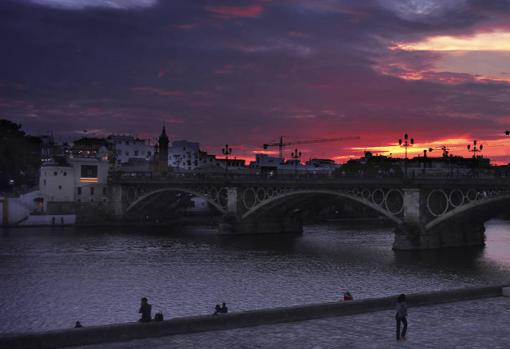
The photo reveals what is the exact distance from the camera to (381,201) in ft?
294

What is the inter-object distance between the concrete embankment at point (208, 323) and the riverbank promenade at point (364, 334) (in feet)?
1.22

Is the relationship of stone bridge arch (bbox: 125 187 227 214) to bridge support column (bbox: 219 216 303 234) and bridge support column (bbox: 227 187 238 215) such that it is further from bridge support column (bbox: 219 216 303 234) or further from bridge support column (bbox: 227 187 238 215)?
bridge support column (bbox: 219 216 303 234)

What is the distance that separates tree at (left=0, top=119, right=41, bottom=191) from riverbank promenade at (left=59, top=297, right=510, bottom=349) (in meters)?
127

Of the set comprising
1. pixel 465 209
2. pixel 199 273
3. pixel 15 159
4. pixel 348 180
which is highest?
pixel 15 159

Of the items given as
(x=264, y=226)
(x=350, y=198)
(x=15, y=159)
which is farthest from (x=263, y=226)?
(x=15, y=159)

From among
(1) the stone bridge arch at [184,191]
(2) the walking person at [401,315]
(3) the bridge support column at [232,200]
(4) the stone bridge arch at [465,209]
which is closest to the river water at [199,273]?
(4) the stone bridge arch at [465,209]

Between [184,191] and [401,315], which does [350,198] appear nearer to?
[184,191]

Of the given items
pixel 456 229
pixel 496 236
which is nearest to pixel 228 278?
pixel 456 229

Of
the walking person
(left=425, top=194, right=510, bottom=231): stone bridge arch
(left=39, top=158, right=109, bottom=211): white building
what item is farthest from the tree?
the walking person

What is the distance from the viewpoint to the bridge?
78.0 m

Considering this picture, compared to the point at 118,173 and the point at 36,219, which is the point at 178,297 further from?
the point at 118,173

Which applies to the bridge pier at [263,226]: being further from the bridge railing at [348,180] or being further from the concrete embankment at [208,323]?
the concrete embankment at [208,323]

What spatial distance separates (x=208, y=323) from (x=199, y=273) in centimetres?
3967

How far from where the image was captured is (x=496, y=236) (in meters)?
110
